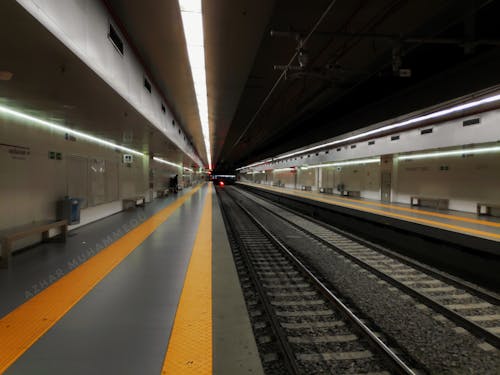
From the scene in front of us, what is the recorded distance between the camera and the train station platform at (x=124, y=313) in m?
2.06

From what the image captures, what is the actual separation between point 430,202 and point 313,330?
9.19 meters

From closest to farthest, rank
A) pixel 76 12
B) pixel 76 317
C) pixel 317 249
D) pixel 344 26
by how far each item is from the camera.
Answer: pixel 76 317 → pixel 76 12 → pixel 344 26 → pixel 317 249

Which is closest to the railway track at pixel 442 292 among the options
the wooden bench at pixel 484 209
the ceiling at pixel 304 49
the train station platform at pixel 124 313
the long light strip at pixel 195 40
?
the train station platform at pixel 124 313

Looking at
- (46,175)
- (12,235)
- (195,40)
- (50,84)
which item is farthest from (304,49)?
(46,175)

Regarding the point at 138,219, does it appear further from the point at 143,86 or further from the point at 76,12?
the point at 76,12

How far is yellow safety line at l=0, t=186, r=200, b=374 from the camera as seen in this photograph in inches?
88.6

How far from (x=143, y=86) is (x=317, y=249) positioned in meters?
5.81

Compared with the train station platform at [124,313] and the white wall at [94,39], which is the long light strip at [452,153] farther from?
the white wall at [94,39]

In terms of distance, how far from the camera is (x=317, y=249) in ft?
22.4

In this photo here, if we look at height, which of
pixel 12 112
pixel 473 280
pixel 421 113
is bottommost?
pixel 473 280

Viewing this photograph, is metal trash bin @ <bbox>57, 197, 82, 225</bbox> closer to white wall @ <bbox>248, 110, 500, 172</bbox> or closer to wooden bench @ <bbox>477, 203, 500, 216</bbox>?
white wall @ <bbox>248, 110, 500, 172</bbox>

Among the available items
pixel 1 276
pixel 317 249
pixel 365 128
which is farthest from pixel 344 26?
pixel 1 276

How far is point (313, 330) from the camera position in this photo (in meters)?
3.06

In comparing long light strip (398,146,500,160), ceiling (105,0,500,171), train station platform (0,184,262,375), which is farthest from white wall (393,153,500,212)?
train station platform (0,184,262,375)
